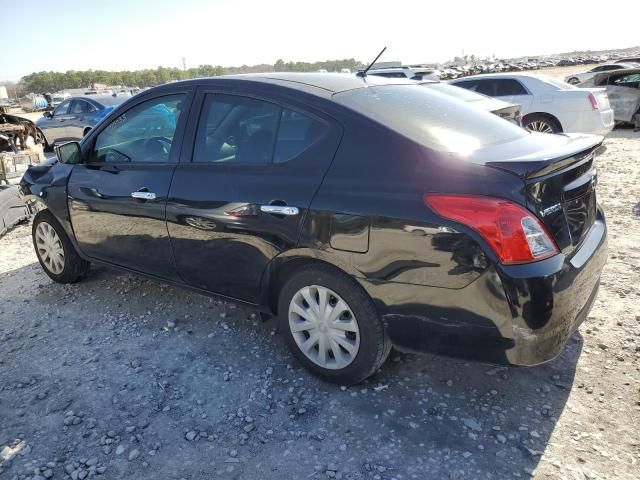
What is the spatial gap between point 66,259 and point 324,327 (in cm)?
280

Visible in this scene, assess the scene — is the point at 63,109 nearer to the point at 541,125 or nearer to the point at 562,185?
the point at 541,125

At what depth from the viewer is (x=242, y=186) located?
298cm

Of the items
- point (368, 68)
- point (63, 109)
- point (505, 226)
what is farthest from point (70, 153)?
point (63, 109)

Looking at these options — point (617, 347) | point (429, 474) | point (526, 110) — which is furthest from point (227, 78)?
point (526, 110)

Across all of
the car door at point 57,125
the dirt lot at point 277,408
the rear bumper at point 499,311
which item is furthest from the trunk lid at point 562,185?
the car door at point 57,125

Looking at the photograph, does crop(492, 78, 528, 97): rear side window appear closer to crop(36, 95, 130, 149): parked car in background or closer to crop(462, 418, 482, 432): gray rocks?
crop(36, 95, 130, 149): parked car in background

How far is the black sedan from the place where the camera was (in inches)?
90.0

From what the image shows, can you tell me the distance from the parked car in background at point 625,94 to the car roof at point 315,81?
12278 millimetres

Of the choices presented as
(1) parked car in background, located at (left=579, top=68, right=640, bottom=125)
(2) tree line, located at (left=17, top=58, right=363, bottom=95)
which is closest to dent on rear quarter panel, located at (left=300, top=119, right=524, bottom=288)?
(1) parked car in background, located at (left=579, top=68, right=640, bottom=125)

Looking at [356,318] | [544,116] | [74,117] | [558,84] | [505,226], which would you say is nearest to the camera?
[505,226]

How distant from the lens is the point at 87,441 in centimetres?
265

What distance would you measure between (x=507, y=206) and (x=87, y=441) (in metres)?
2.40

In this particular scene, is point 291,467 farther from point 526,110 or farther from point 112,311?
point 526,110

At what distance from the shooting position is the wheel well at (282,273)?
2.80 meters
